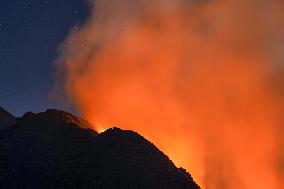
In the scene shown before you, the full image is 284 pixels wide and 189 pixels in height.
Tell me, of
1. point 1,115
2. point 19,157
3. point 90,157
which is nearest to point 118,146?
point 90,157

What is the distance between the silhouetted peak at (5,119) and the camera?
423 feet

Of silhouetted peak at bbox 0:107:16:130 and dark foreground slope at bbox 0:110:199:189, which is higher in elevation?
silhouetted peak at bbox 0:107:16:130

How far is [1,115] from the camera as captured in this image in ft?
443

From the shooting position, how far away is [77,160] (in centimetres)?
9525

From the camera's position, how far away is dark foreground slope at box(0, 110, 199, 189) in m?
88.1

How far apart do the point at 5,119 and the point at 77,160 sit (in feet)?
158

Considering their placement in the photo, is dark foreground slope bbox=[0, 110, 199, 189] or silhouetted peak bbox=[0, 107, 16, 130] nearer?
dark foreground slope bbox=[0, 110, 199, 189]

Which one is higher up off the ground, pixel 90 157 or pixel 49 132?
pixel 49 132

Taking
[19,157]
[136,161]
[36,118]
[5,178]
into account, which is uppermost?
[36,118]

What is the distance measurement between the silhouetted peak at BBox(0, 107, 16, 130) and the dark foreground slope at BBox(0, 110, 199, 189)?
49.0ft

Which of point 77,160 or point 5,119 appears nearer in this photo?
point 77,160

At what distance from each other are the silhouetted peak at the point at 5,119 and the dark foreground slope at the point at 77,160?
49.0ft

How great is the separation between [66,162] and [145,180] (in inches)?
766

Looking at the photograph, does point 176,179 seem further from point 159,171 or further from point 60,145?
point 60,145
